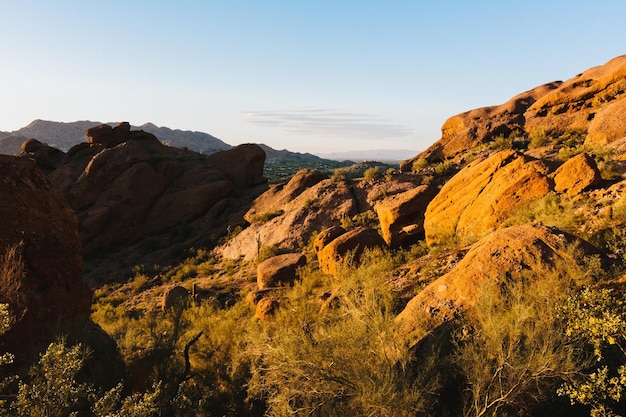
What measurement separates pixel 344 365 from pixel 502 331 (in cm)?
280

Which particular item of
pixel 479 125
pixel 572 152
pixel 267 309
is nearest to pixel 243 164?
pixel 479 125

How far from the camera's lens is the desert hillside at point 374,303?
5695 millimetres

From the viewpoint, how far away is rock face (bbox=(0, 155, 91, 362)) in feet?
29.7

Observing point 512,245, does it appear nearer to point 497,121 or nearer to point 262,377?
point 262,377

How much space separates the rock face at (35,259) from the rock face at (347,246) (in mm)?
8323

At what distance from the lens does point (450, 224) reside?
511 inches

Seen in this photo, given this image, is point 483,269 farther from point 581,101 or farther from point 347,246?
point 581,101

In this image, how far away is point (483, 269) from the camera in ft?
26.1

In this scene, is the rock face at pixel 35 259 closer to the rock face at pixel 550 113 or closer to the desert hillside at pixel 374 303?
the desert hillside at pixel 374 303

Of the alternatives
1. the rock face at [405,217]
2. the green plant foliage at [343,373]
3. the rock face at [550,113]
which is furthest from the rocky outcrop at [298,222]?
the green plant foliage at [343,373]

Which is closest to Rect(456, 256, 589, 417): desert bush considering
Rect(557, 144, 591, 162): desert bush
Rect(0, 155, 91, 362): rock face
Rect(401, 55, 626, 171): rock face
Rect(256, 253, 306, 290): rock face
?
Rect(256, 253, 306, 290): rock face

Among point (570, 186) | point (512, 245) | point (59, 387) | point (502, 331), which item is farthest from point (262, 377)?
point (570, 186)

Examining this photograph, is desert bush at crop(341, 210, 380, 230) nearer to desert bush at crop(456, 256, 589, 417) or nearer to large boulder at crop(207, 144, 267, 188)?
desert bush at crop(456, 256, 589, 417)

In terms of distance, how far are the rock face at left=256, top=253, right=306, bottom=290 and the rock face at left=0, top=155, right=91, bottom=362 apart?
637 centimetres
